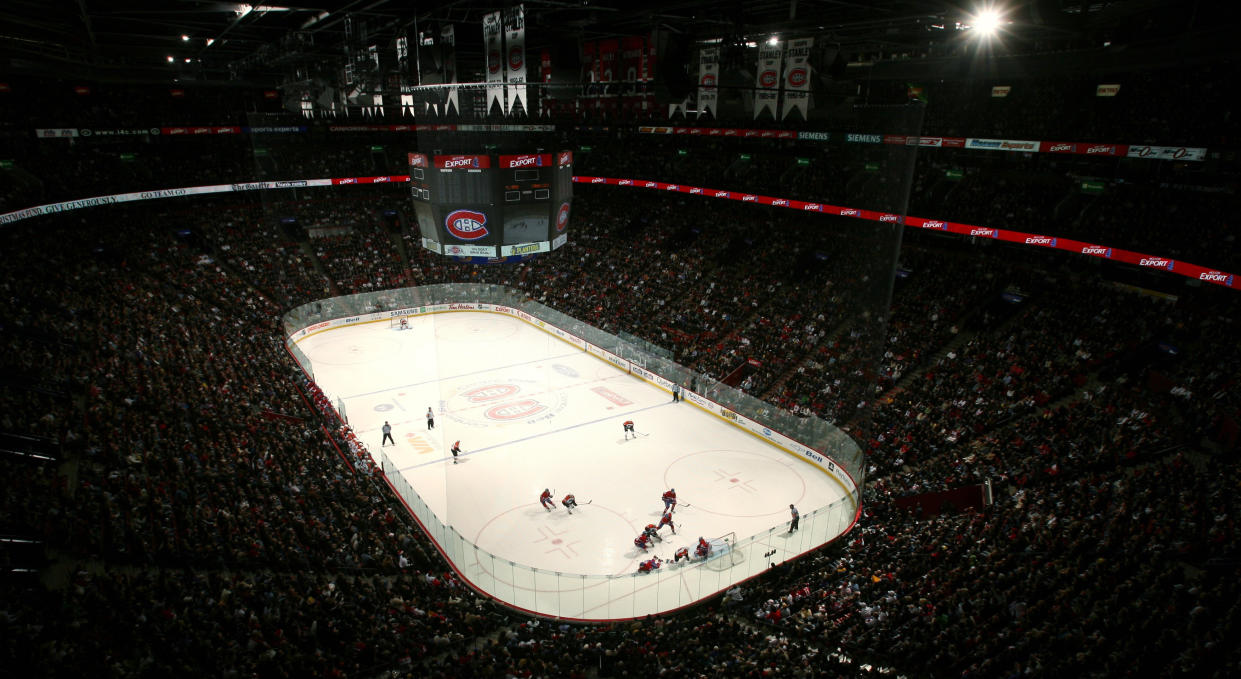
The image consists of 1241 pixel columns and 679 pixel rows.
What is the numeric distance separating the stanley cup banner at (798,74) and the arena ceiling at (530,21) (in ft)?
3.18

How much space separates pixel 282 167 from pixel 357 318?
12730 mm

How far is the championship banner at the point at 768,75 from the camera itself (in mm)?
19250

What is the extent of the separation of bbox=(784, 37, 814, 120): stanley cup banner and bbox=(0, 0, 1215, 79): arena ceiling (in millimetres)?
969

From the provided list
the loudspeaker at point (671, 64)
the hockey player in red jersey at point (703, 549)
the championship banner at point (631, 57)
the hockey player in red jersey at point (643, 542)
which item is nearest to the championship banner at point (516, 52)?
the loudspeaker at point (671, 64)

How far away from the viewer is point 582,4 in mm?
17938

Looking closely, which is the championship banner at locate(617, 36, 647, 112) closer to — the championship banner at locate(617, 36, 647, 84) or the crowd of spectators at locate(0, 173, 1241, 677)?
the championship banner at locate(617, 36, 647, 84)

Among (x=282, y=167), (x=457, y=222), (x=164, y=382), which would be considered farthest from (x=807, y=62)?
(x=282, y=167)

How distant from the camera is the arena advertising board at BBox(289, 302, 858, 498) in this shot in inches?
826

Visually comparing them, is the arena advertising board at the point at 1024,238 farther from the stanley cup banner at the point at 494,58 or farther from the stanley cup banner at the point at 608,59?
the stanley cup banner at the point at 494,58

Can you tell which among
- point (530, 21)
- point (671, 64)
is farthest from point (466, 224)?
point (530, 21)

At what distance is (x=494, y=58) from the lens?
50.2 feet

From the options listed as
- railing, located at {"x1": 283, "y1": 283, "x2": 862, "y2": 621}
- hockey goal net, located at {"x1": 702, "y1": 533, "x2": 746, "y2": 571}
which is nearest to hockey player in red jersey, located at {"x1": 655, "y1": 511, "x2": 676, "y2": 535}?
railing, located at {"x1": 283, "y1": 283, "x2": 862, "y2": 621}

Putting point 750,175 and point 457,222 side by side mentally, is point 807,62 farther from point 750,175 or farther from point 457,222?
point 750,175

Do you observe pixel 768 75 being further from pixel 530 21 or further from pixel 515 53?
pixel 515 53
